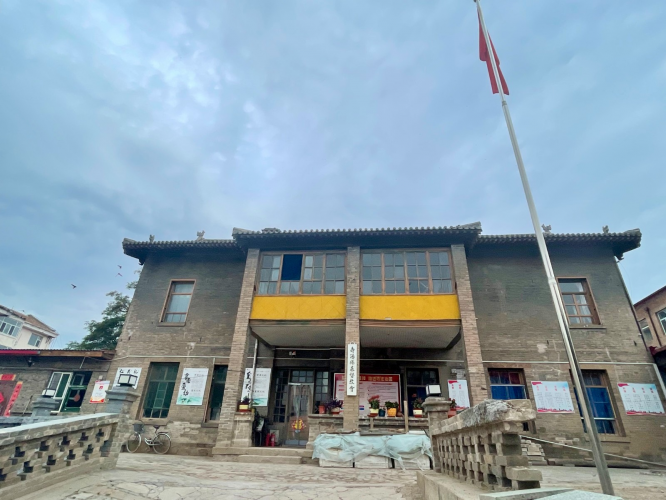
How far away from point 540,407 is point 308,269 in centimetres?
852

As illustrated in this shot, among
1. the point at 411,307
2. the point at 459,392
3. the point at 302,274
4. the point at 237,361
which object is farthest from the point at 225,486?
the point at 459,392

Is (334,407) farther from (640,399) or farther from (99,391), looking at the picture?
(640,399)

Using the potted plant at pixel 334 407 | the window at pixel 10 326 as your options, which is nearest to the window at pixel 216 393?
the potted plant at pixel 334 407

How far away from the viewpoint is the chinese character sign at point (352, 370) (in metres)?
10.4

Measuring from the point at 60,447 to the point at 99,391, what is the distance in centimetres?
910

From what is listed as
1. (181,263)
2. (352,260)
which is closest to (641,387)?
(352,260)

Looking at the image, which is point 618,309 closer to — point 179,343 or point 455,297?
point 455,297

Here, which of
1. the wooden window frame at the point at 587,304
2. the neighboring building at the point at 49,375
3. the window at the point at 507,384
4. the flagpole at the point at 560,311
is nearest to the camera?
the flagpole at the point at 560,311

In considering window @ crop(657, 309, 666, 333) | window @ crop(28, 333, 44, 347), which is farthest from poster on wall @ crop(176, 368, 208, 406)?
window @ crop(28, 333, 44, 347)

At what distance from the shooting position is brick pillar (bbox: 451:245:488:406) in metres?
10.0

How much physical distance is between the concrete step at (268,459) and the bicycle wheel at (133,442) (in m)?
4.40

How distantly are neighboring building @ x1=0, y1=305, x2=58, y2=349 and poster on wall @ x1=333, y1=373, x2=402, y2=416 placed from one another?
27996mm

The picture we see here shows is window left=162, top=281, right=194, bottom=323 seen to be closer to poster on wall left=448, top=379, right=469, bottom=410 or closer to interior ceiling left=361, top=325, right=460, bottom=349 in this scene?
interior ceiling left=361, top=325, right=460, bottom=349

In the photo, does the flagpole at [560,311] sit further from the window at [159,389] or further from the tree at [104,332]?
the tree at [104,332]
